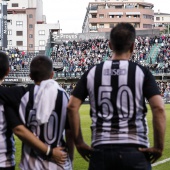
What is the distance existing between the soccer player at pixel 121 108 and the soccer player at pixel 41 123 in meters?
0.19

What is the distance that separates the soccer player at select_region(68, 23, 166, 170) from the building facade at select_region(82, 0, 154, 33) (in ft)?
395

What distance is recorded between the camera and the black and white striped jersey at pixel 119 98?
4609 mm

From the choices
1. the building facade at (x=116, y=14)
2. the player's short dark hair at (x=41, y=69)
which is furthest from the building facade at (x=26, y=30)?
the player's short dark hair at (x=41, y=69)

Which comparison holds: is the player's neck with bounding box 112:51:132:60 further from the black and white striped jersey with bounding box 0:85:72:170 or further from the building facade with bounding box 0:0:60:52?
the building facade with bounding box 0:0:60:52

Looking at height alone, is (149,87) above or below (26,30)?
below

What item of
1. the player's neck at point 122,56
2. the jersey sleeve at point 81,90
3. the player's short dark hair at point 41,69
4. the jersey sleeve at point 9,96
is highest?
the player's neck at point 122,56

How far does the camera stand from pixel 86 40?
70.9m

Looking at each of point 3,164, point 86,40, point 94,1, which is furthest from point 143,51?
point 94,1

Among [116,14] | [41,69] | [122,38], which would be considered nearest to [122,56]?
[122,38]

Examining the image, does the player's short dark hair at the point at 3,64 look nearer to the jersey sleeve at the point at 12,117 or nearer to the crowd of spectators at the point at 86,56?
the jersey sleeve at the point at 12,117

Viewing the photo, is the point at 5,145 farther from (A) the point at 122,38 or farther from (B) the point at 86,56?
(B) the point at 86,56

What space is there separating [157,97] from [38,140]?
42.5 inches

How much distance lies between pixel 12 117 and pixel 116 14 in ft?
402

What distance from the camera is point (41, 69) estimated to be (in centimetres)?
496
